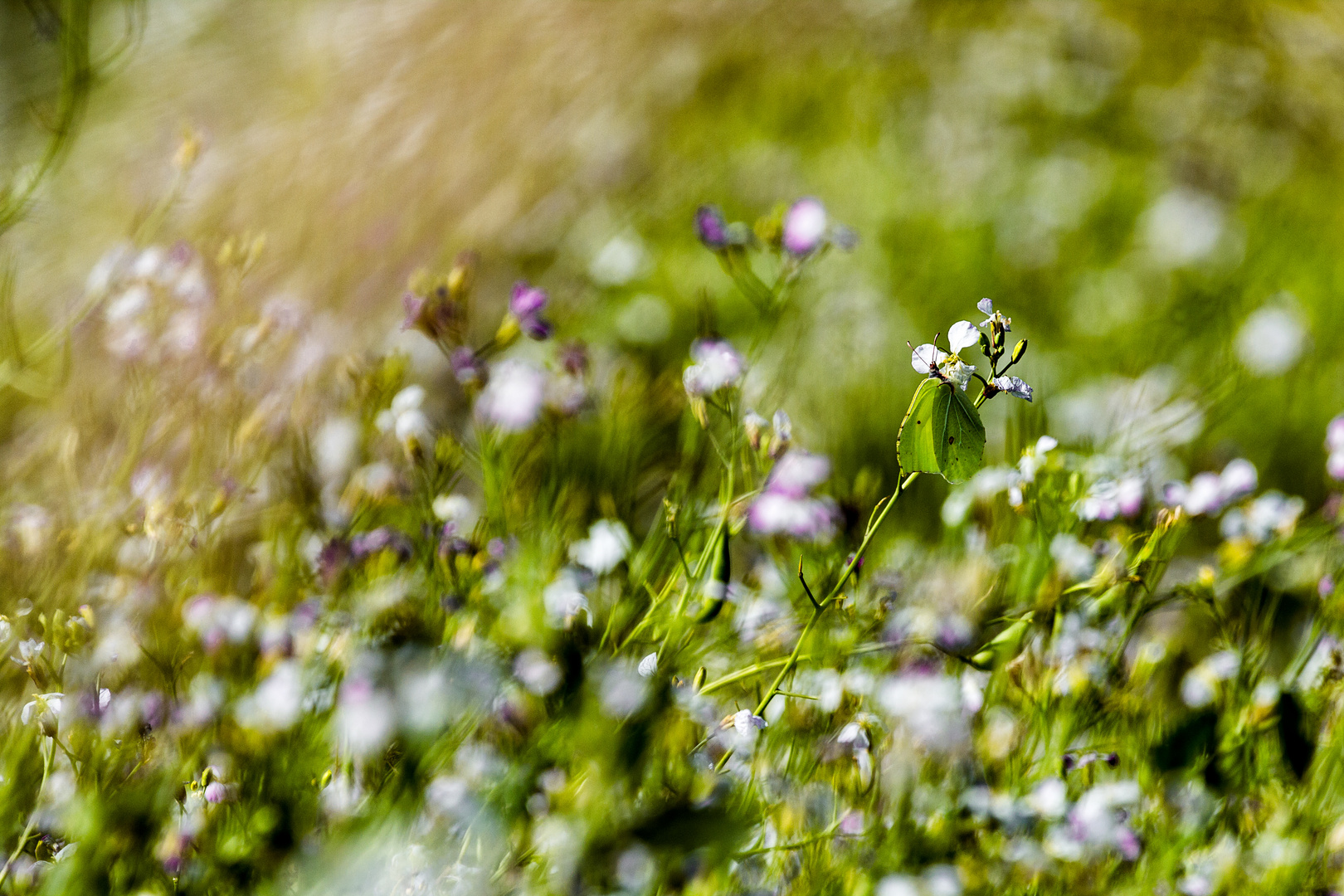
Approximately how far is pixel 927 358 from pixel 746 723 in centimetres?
25

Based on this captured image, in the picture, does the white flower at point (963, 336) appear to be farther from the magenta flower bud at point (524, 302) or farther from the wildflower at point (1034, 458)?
the magenta flower bud at point (524, 302)

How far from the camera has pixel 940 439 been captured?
538 millimetres

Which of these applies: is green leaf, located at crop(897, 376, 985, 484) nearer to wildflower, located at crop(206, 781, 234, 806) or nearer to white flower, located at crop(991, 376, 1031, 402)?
white flower, located at crop(991, 376, 1031, 402)

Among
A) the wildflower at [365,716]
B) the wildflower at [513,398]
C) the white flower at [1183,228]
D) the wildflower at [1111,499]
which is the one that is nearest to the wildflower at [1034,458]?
the wildflower at [1111,499]

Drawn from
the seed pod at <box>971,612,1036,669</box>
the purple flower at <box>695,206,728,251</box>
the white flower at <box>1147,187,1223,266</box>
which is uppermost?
the purple flower at <box>695,206,728,251</box>

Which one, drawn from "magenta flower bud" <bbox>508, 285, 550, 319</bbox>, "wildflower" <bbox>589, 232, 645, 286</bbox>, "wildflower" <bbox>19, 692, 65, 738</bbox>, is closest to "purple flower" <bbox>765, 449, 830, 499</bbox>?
"magenta flower bud" <bbox>508, 285, 550, 319</bbox>

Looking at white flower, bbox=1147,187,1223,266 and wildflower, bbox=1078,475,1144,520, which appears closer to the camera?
wildflower, bbox=1078,475,1144,520

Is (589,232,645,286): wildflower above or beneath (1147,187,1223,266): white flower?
above

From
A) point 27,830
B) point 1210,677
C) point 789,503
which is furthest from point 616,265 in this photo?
point 27,830

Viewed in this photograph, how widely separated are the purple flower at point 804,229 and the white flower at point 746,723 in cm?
34

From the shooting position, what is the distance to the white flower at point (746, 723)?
0.60m

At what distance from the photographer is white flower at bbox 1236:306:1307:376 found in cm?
148

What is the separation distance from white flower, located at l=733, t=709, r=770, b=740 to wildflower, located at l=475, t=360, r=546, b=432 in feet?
0.87

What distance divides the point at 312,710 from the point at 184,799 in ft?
0.35
